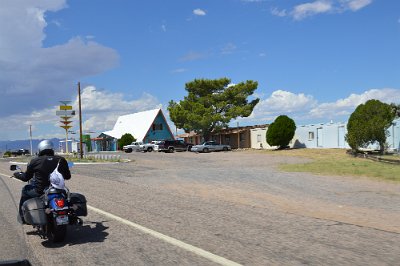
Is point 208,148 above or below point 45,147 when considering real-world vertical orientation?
below

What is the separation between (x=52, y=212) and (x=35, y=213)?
290 millimetres

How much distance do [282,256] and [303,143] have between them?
4521 centimetres

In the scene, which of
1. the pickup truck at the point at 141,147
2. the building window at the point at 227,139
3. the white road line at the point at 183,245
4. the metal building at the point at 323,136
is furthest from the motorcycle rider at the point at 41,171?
the building window at the point at 227,139

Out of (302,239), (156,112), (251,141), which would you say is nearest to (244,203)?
(302,239)

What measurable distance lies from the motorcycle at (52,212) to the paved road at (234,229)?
26 centimetres

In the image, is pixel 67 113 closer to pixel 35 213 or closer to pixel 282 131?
pixel 282 131

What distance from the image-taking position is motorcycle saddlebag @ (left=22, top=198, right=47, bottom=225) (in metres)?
6.95

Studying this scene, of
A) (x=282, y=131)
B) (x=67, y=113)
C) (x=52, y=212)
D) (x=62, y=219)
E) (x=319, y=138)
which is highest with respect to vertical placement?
(x=67, y=113)

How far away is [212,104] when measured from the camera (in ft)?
198

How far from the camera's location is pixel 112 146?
266 feet

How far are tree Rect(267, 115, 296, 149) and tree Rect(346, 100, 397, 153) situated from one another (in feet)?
42.1

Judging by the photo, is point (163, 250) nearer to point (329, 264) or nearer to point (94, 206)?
point (329, 264)

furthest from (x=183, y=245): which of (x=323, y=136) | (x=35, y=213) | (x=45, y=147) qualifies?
(x=323, y=136)

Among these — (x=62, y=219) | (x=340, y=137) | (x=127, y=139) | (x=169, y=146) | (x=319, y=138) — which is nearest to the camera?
(x=62, y=219)
